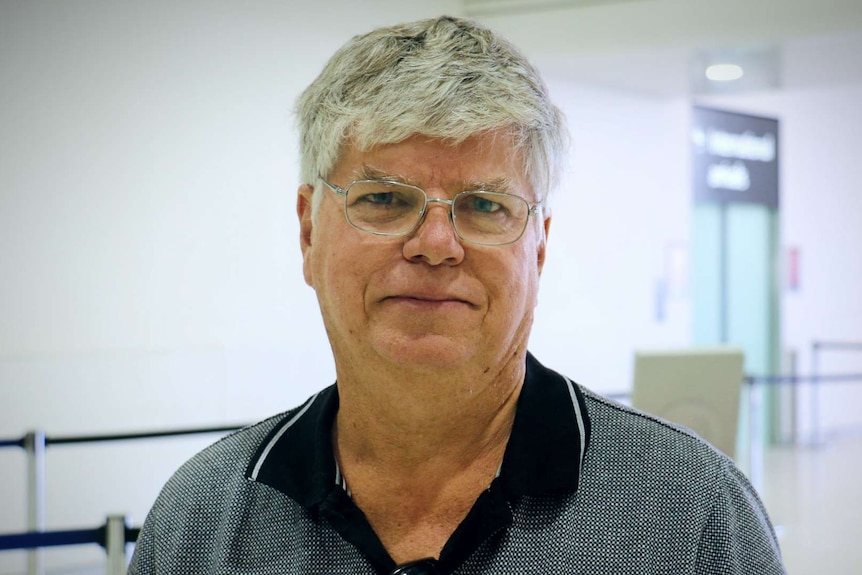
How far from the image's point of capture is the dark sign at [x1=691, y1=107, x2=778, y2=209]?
32.6ft

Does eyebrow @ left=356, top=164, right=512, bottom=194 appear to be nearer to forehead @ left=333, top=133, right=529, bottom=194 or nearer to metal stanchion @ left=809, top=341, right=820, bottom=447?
forehead @ left=333, top=133, right=529, bottom=194

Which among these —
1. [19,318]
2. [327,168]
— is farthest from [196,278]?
[327,168]

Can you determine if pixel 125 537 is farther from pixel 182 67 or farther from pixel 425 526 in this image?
pixel 182 67

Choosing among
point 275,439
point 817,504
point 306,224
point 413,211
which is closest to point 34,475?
point 275,439

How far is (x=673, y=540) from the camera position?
52.3 inches

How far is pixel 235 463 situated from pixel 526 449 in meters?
0.47

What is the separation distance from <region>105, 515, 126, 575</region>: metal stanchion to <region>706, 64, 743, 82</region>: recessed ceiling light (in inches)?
249

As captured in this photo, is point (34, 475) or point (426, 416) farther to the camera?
point (34, 475)

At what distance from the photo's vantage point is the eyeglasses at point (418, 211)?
133 centimetres

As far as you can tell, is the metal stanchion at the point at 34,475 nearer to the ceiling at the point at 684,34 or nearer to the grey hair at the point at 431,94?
the grey hair at the point at 431,94

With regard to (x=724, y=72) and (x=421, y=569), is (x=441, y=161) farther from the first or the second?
(x=724, y=72)

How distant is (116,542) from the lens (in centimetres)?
264

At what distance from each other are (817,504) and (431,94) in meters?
7.11

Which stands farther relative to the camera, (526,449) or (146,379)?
(146,379)
